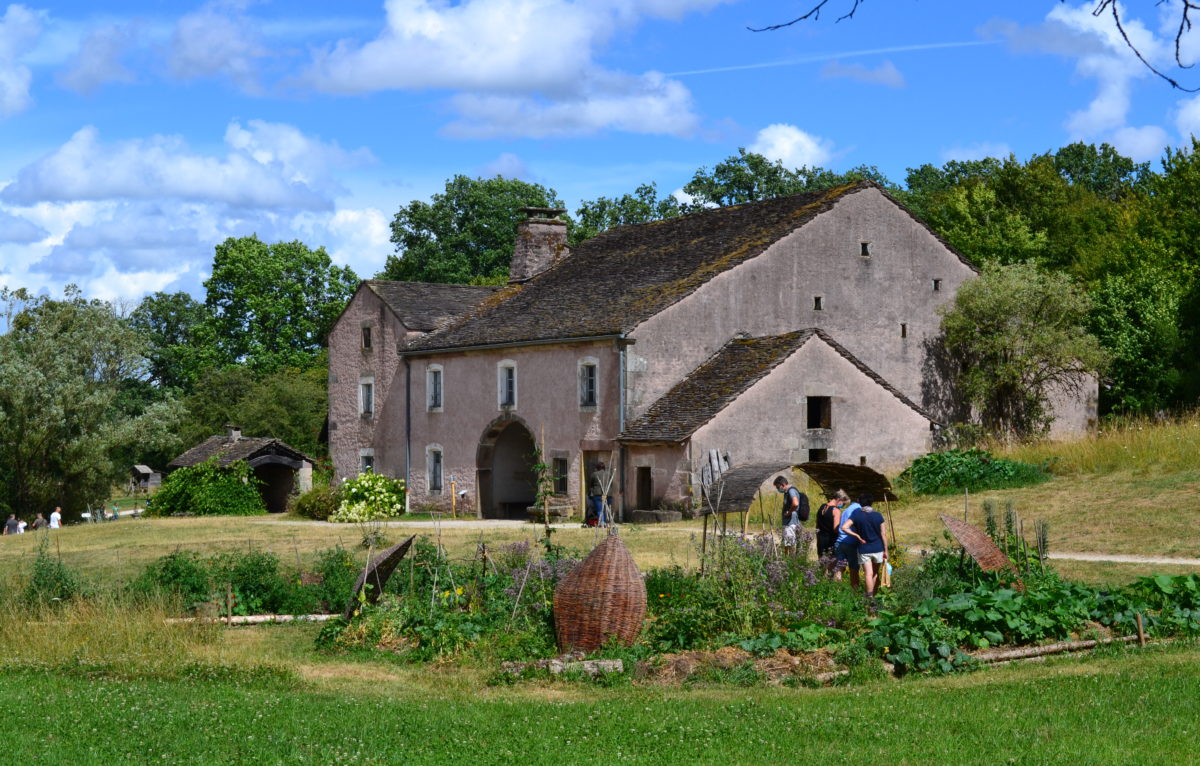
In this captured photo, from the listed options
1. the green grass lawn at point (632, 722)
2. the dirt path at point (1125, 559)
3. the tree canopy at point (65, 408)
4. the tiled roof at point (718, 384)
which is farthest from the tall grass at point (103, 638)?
the tree canopy at point (65, 408)

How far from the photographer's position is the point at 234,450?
49.7 m

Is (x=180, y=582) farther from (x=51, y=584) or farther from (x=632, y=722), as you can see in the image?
(x=632, y=722)

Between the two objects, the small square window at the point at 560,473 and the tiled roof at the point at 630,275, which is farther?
the small square window at the point at 560,473

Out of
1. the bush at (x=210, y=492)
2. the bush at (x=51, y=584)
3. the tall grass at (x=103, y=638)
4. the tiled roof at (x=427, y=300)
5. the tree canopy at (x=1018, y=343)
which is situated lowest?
the tall grass at (x=103, y=638)

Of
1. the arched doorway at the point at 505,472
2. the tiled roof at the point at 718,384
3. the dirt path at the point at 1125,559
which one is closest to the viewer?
the dirt path at the point at 1125,559

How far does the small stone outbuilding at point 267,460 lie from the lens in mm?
48938

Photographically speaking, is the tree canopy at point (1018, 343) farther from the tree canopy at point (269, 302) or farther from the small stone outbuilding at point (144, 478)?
the small stone outbuilding at point (144, 478)

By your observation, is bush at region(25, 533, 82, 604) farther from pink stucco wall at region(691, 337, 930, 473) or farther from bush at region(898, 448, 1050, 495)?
bush at region(898, 448, 1050, 495)

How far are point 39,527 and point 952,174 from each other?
48478mm

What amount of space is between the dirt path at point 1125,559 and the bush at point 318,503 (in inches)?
930

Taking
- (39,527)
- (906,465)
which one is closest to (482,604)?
(906,465)

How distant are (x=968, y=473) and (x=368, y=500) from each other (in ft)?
58.1

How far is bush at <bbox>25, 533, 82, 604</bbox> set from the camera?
52.9ft

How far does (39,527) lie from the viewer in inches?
1761
